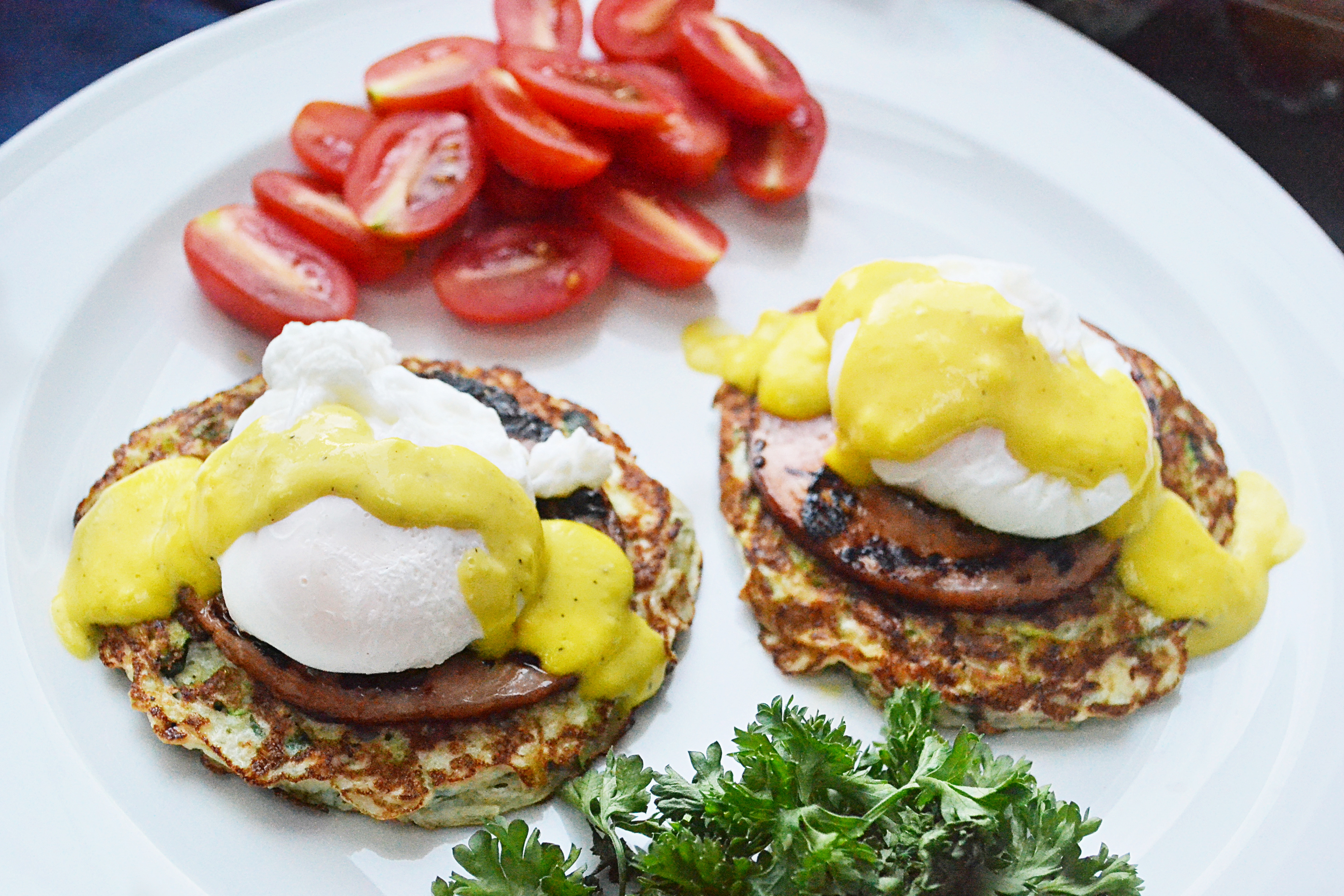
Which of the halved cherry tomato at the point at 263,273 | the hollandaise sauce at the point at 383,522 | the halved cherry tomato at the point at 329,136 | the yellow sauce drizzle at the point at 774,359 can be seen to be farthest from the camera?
the halved cherry tomato at the point at 329,136

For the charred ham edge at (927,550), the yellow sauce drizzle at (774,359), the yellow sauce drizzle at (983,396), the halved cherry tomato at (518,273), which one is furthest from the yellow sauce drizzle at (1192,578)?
the halved cherry tomato at (518,273)

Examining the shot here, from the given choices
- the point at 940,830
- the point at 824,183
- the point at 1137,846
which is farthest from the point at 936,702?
the point at 824,183

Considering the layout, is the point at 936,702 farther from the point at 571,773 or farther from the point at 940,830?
the point at 571,773

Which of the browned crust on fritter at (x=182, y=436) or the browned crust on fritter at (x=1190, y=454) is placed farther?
the browned crust on fritter at (x=1190, y=454)

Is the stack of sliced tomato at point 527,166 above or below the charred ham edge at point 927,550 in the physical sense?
above

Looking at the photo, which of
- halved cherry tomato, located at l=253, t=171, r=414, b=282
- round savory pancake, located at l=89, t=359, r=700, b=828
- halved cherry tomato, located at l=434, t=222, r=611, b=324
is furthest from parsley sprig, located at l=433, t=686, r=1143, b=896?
halved cherry tomato, located at l=253, t=171, r=414, b=282

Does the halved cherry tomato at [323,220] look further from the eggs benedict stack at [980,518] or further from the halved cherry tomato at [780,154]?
the eggs benedict stack at [980,518]

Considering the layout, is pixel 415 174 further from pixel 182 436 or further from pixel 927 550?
pixel 927 550

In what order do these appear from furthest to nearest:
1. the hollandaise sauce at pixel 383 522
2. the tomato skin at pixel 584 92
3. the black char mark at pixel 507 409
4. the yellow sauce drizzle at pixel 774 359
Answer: the tomato skin at pixel 584 92, the yellow sauce drizzle at pixel 774 359, the black char mark at pixel 507 409, the hollandaise sauce at pixel 383 522
